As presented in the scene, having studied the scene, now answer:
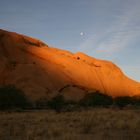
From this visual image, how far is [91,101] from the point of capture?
4900 centimetres

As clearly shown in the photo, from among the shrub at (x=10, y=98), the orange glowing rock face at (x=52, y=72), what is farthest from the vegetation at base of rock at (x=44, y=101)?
the orange glowing rock face at (x=52, y=72)

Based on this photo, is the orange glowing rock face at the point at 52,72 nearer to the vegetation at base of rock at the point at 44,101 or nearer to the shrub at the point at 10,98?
the vegetation at base of rock at the point at 44,101

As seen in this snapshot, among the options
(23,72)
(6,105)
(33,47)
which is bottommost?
(6,105)

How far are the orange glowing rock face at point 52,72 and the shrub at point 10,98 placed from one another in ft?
24.6

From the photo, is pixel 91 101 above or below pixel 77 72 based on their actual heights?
below

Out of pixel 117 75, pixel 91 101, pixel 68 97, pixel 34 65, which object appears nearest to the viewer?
pixel 91 101

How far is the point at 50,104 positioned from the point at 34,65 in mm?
14205

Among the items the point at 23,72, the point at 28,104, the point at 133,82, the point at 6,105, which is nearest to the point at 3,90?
the point at 6,105

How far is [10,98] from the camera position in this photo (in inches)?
1554

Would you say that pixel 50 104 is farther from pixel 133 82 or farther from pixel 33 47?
pixel 133 82

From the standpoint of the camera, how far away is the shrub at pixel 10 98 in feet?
127

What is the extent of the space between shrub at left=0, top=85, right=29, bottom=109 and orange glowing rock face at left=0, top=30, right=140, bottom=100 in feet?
24.6

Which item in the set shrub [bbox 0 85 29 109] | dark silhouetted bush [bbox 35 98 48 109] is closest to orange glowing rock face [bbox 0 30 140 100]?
dark silhouetted bush [bbox 35 98 48 109]

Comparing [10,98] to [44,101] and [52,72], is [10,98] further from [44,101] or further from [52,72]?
[52,72]
